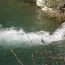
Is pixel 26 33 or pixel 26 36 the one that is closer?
pixel 26 33

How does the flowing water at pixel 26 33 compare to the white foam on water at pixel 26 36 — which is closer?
the flowing water at pixel 26 33

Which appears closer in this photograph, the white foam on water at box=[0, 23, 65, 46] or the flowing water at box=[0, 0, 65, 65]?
the flowing water at box=[0, 0, 65, 65]

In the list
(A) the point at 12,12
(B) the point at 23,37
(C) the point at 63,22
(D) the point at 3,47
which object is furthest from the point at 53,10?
(D) the point at 3,47

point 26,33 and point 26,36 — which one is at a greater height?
point 26,33

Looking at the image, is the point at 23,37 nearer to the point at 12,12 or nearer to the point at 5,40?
the point at 5,40
